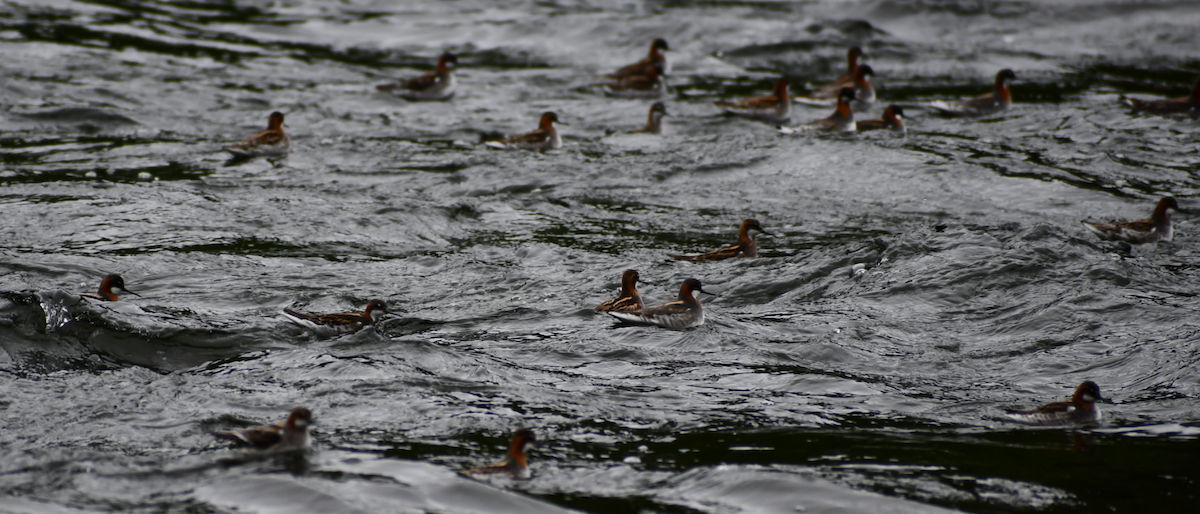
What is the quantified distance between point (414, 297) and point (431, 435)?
3358 millimetres

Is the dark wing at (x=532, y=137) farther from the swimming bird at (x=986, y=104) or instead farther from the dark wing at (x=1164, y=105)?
the dark wing at (x=1164, y=105)

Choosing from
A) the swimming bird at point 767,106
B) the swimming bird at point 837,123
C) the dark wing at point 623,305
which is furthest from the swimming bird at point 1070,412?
the swimming bird at point 767,106

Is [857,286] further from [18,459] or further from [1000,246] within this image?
[18,459]

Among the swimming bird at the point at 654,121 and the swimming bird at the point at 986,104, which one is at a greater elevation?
the swimming bird at the point at 986,104

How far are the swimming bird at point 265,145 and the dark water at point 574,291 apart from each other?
347mm

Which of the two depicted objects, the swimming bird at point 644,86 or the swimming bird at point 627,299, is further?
the swimming bird at point 644,86

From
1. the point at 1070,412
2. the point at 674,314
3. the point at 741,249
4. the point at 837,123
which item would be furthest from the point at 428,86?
the point at 1070,412

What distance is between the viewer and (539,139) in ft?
55.6

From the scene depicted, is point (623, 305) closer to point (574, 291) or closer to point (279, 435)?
point (574, 291)

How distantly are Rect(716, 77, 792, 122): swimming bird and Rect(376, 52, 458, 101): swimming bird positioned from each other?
17.1 feet

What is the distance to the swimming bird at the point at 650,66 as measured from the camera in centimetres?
2119

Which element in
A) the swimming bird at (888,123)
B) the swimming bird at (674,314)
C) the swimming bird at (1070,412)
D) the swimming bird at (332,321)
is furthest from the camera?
the swimming bird at (888,123)

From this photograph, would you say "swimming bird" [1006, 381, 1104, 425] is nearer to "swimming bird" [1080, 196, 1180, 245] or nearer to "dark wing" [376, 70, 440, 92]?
"swimming bird" [1080, 196, 1180, 245]

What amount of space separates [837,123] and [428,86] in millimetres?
7624
